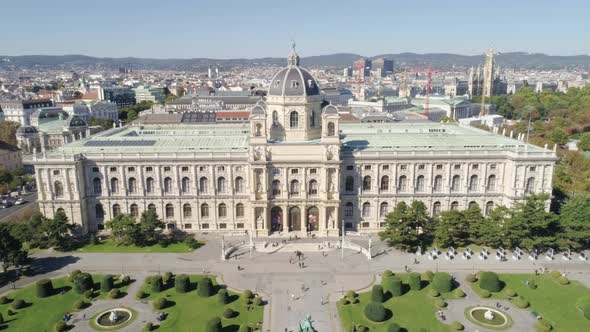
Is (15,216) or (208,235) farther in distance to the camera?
(15,216)

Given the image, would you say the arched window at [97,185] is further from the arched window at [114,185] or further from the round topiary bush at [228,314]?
the round topiary bush at [228,314]

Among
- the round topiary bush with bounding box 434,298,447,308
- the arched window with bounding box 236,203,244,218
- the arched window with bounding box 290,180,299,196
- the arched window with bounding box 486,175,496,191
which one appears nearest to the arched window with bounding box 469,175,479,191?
the arched window with bounding box 486,175,496,191

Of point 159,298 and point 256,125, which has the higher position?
point 256,125

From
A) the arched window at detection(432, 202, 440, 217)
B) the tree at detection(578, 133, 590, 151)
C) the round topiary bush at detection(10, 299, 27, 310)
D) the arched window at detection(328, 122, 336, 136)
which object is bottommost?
the round topiary bush at detection(10, 299, 27, 310)

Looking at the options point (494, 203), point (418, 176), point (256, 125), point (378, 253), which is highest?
point (256, 125)

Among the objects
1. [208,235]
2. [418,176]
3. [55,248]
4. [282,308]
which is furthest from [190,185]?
[418,176]

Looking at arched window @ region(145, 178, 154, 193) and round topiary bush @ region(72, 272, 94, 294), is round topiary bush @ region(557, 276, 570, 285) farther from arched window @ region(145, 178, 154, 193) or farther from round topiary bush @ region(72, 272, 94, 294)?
arched window @ region(145, 178, 154, 193)

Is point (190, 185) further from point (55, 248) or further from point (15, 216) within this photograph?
point (15, 216)
